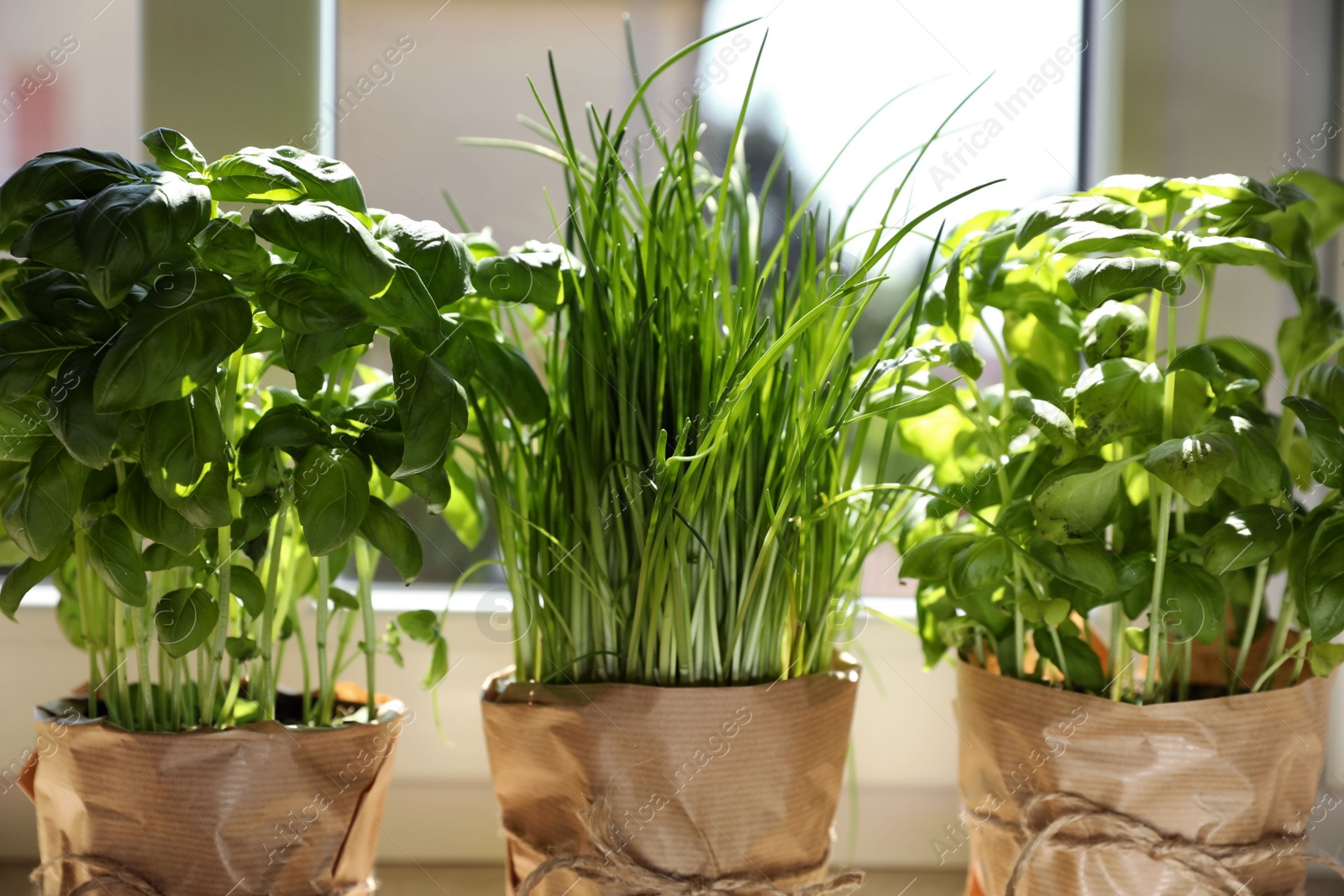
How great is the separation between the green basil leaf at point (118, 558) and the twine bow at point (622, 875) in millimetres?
290

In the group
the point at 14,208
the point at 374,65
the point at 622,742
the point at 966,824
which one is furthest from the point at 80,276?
the point at 966,824

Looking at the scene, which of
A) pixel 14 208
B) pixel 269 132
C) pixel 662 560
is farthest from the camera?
pixel 269 132

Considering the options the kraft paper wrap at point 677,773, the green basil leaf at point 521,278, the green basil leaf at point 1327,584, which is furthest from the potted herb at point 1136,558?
the green basil leaf at point 521,278

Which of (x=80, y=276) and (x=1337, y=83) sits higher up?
(x=1337, y=83)

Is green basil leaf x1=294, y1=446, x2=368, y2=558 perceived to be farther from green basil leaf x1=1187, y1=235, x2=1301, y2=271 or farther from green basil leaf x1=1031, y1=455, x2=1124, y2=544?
green basil leaf x1=1187, y1=235, x2=1301, y2=271

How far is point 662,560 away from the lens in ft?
2.02

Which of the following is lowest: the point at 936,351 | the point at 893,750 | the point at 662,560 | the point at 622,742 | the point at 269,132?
the point at 893,750

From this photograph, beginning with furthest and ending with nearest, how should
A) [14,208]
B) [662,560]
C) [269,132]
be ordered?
[269,132] < [662,560] < [14,208]

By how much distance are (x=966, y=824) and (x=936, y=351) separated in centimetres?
33

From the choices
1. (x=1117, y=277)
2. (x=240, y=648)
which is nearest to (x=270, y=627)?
(x=240, y=648)

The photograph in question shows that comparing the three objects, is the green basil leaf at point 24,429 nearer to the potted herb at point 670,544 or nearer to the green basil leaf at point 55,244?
the green basil leaf at point 55,244

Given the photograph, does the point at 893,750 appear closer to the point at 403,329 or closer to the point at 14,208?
the point at 403,329

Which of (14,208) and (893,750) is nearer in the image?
(14,208)

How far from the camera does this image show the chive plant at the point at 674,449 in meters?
0.61
